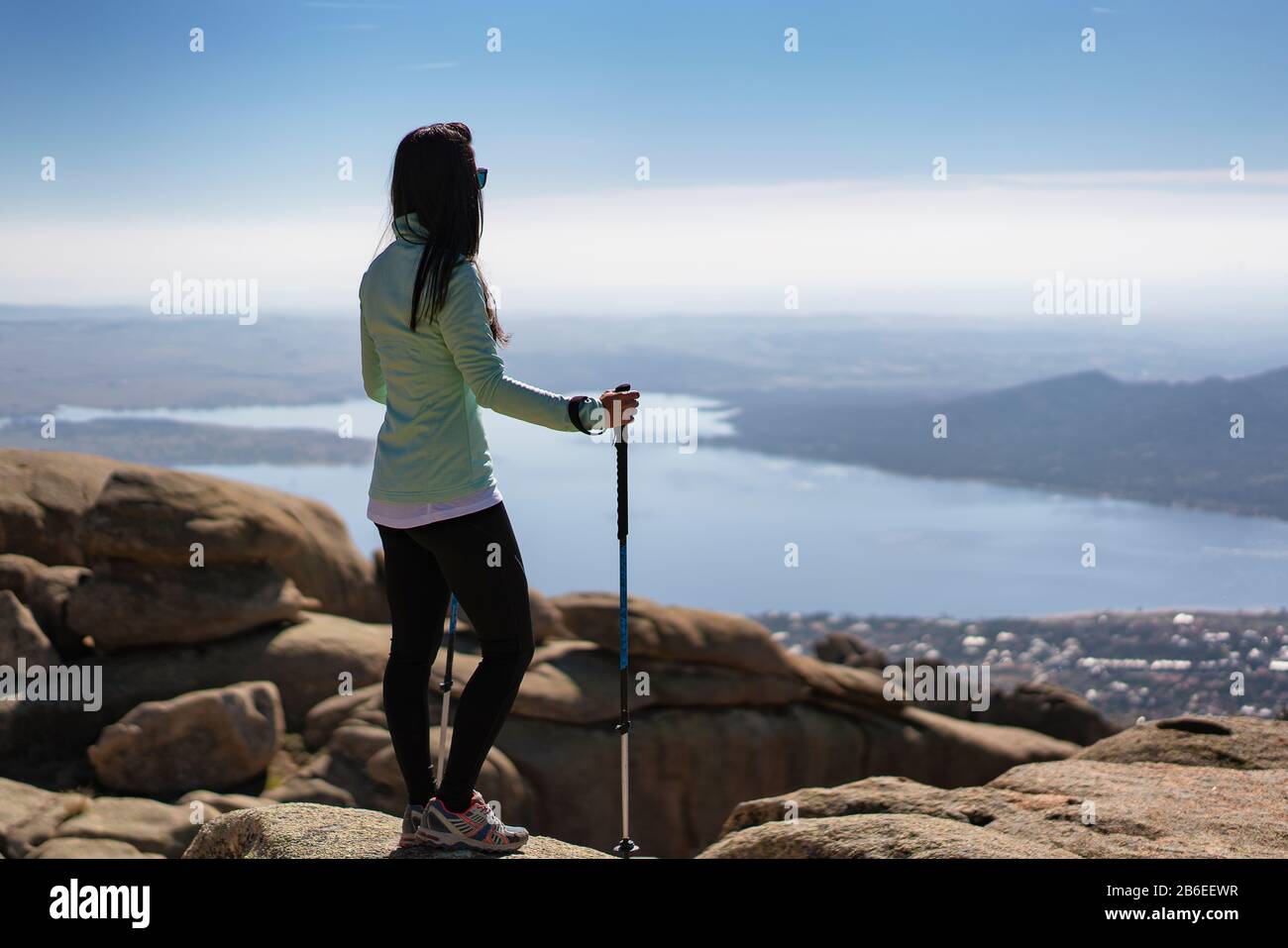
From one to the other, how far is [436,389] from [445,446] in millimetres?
238

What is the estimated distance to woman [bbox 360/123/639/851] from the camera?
4371 mm

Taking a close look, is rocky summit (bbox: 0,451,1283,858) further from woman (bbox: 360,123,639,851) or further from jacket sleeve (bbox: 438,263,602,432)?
jacket sleeve (bbox: 438,263,602,432)

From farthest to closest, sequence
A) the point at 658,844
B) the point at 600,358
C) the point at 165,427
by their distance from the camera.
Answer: the point at 600,358
the point at 165,427
the point at 658,844

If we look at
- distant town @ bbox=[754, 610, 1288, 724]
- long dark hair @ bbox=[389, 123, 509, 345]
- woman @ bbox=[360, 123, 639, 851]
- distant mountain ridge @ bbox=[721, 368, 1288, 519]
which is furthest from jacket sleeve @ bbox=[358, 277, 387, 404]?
distant mountain ridge @ bbox=[721, 368, 1288, 519]

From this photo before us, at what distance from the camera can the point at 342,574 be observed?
55.7ft

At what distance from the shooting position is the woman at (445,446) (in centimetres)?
437

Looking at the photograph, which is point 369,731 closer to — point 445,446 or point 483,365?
point 445,446

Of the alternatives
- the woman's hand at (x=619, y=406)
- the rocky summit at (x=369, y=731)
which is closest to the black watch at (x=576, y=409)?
the woman's hand at (x=619, y=406)

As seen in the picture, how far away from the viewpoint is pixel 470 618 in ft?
14.8

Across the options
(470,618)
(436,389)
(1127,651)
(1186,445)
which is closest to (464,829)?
(470,618)

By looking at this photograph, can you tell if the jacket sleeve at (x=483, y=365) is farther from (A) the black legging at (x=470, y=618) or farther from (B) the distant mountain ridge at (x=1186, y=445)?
(B) the distant mountain ridge at (x=1186, y=445)
